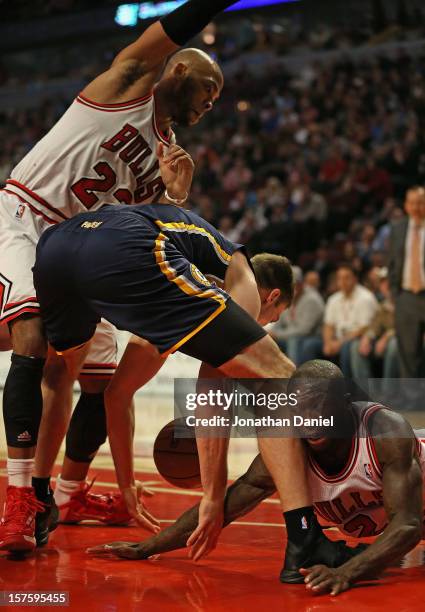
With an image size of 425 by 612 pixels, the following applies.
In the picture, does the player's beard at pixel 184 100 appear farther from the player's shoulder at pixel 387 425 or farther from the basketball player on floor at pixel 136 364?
the player's shoulder at pixel 387 425

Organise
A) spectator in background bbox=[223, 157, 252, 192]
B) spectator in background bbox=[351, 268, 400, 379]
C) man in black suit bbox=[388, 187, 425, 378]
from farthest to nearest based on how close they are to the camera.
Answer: spectator in background bbox=[223, 157, 252, 192] → spectator in background bbox=[351, 268, 400, 379] → man in black suit bbox=[388, 187, 425, 378]

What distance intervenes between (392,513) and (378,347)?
23.0 ft

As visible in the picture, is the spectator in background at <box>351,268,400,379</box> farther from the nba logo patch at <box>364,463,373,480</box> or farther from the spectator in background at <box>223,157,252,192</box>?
the spectator in background at <box>223,157,252,192</box>

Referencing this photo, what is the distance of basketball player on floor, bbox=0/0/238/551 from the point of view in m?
3.54

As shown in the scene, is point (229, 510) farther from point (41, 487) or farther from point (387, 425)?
point (41, 487)

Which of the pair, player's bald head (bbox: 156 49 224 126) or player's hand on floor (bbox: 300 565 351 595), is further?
player's bald head (bbox: 156 49 224 126)

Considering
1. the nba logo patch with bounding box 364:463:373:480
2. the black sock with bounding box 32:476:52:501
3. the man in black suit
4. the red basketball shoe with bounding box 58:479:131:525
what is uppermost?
the nba logo patch with bounding box 364:463:373:480

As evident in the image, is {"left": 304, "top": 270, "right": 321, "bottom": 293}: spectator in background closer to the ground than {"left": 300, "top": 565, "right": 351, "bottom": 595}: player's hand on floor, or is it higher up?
closer to the ground

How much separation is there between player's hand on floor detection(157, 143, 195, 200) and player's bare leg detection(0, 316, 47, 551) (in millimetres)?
775

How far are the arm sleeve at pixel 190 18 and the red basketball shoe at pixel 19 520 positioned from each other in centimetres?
191

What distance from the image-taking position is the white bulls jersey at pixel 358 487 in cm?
312

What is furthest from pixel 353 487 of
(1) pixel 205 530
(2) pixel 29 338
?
(2) pixel 29 338

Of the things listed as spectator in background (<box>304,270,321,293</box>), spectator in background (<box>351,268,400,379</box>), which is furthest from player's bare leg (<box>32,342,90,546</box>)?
spectator in background (<box>304,270,321,293</box>)

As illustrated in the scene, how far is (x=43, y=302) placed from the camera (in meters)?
3.41
